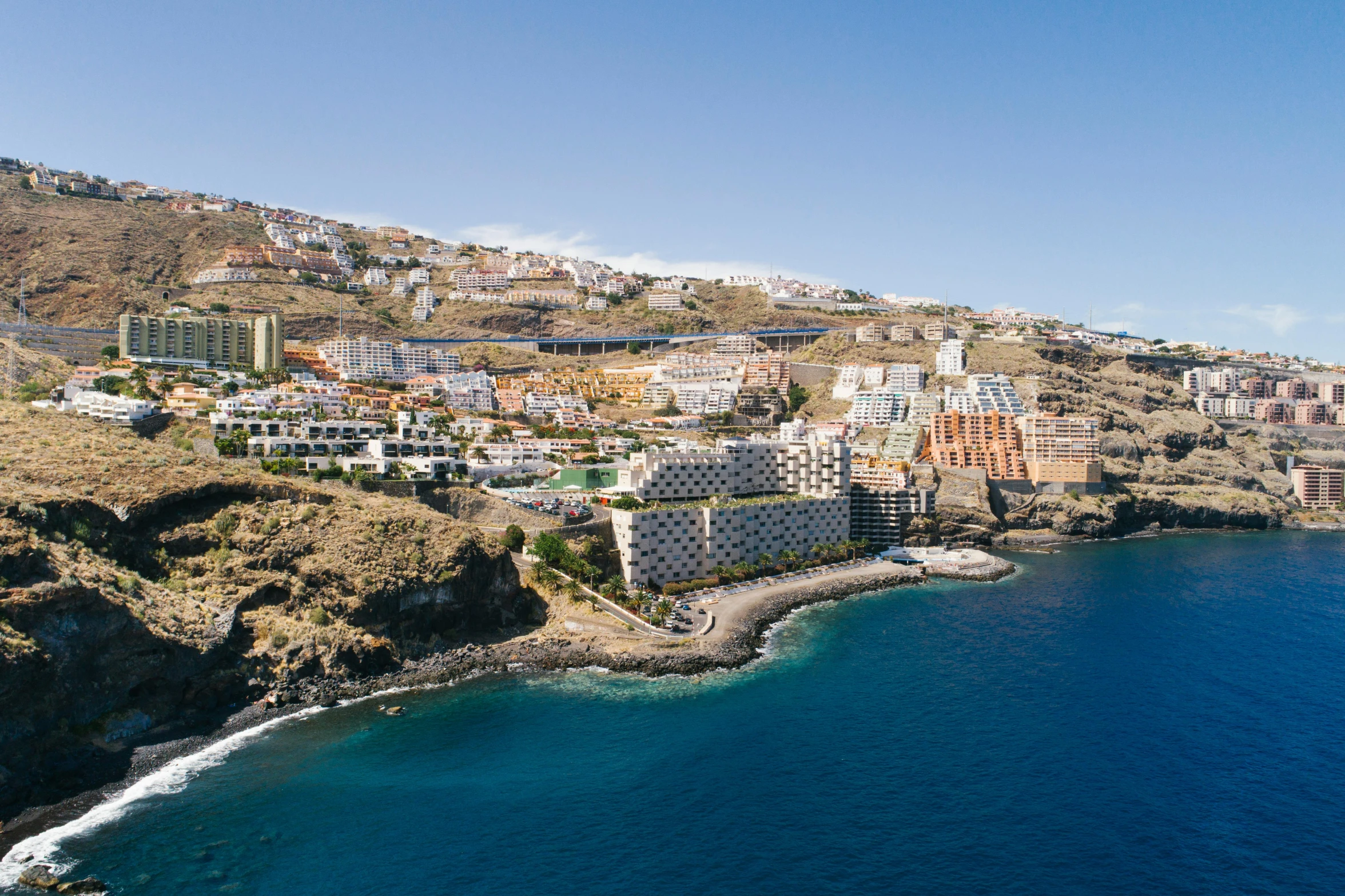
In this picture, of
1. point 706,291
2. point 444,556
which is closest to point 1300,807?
point 444,556

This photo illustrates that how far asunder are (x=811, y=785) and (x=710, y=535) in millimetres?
21441

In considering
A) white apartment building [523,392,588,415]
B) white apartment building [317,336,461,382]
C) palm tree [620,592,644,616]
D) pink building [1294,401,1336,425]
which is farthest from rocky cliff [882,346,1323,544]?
white apartment building [317,336,461,382]

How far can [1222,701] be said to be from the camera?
107ft

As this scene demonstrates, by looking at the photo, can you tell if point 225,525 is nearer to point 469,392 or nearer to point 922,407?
point 469,392

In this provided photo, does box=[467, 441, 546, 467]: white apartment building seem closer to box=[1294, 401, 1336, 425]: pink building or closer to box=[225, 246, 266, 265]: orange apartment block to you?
box=[225, 246, 266, 265]: orange apartment block

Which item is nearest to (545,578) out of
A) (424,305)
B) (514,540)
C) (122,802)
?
(514,540)

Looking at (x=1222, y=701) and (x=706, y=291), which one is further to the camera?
(x=706, y=291)

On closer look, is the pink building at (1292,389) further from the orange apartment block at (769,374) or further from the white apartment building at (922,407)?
the orange apartment block at (769,374)

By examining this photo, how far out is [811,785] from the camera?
83.5 ft

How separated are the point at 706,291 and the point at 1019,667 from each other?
4417 inches

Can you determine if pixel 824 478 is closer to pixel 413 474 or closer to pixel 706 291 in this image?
pixel 413 474

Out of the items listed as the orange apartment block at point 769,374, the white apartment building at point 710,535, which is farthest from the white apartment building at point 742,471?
the orange apartment block at point 769,374

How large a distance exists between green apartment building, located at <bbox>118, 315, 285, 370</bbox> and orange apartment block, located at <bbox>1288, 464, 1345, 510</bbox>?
9856 centimetres

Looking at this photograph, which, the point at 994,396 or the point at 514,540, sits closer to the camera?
the point at 514,540
